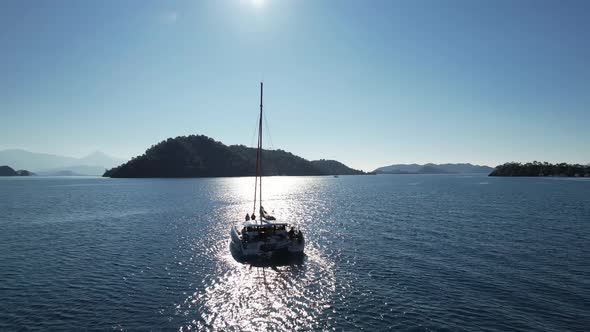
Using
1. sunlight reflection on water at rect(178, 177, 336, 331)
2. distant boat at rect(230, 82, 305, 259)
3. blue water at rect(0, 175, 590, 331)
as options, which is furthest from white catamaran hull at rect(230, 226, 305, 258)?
blue water at rect(0, 175, 590, 331)

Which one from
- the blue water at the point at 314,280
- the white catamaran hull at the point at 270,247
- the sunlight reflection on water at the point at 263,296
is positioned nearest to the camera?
the sunlight reflection on water at the point at 263,296

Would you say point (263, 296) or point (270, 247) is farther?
point (270, 247)

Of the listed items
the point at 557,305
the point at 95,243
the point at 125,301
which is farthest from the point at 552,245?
the point at 95,243

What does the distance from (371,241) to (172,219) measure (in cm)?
4380

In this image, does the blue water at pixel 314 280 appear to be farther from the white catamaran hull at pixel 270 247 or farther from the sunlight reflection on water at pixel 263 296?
the white catamaran hull at pixel 270 247

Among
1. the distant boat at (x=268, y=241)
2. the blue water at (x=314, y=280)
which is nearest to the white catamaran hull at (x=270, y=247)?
the distant boat at (x=268, y=241)

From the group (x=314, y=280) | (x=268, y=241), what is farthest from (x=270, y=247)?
(x=314, y=280)

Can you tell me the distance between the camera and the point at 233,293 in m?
26.9

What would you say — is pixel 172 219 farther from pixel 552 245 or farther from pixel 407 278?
pixel 552 245

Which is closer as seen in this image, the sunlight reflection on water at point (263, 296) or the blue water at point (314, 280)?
the sunlight reflection on water at point (263, 296)

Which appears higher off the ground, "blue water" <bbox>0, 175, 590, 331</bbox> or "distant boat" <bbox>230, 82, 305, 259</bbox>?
"distant boat" <bbox>230, 82, 305, 259</bbox>

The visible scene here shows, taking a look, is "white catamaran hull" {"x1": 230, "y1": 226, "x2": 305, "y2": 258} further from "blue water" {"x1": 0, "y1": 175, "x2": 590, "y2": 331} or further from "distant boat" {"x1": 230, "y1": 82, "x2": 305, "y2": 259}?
"blue water" {"x1": 0, "y1": 175, "x2": 590, "y2": 331}

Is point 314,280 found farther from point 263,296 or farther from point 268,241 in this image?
point 268,241

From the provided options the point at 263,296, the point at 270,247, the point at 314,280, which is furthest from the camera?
the point at 270,247
